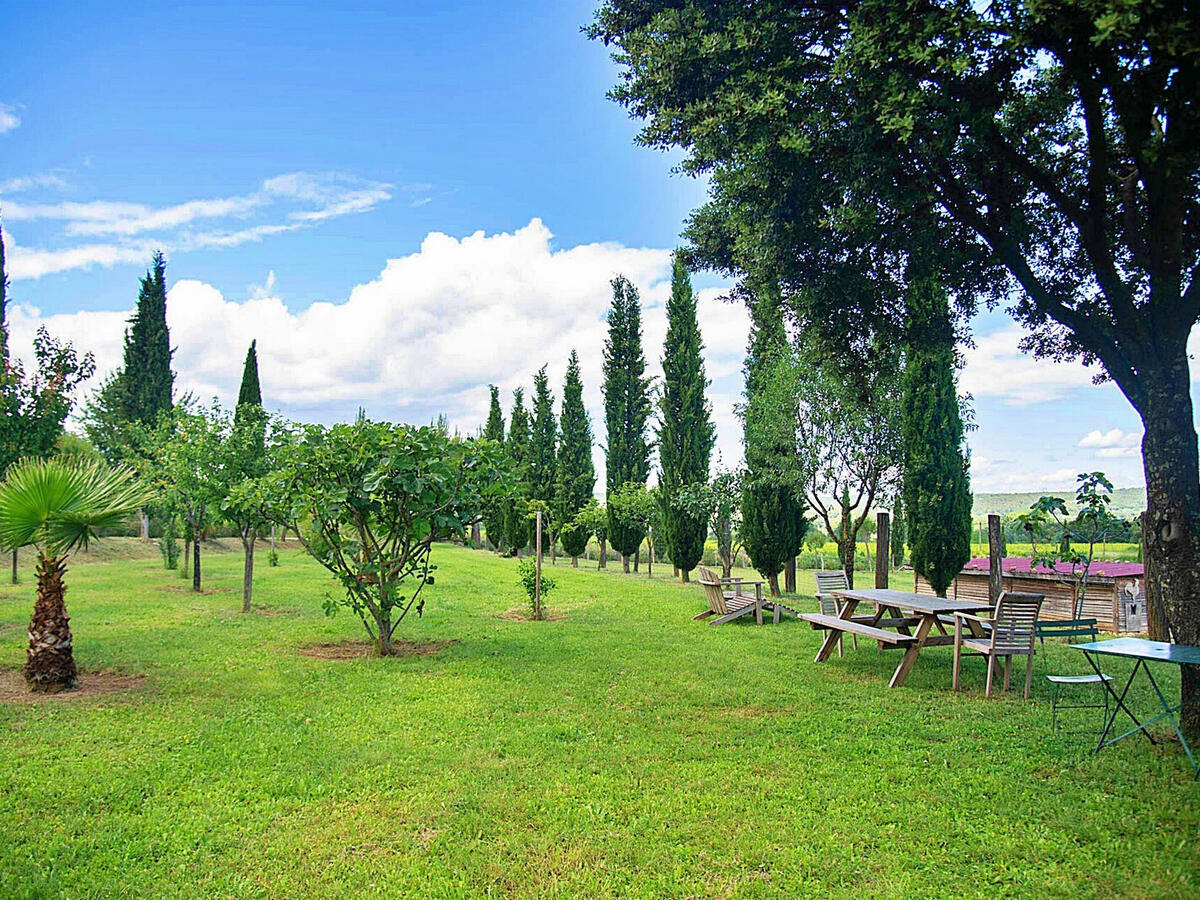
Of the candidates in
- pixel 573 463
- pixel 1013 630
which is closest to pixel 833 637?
pixel 1013 630

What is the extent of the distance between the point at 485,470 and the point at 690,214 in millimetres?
4383

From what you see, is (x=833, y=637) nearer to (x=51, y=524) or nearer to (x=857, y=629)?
(x=857, y=629)

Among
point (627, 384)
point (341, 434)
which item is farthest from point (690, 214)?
point (627, 384)

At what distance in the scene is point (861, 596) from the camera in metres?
8.99

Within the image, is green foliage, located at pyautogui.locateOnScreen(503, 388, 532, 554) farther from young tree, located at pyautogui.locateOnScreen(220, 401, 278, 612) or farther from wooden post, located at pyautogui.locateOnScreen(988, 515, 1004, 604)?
wooden post, located at pyautogui.locateOnScreen(988, 515, 1004, 604)

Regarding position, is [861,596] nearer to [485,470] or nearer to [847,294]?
[847,294]

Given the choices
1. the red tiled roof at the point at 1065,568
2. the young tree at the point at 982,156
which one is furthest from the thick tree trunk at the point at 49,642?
the red tiled roof at the point at 1065,568

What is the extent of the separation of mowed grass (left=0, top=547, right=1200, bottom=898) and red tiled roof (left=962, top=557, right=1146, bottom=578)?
779cm

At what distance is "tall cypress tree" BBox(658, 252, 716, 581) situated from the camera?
74.3 feet

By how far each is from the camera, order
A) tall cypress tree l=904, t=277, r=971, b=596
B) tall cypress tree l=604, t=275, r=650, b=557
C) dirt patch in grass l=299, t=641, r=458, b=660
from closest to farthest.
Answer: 1. dirt patch in grass l=299, t=641, r=458, b=660
2. tall cypress tree l=904, t=277, r=971, b=596
3. tall cypress tree l=604, t=275, r=650, b=557

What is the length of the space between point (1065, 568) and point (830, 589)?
302 inches

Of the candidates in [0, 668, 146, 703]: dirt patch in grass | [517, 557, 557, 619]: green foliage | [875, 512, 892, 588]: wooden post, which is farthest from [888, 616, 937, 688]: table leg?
[0, 668, 146, 703]: dirt patch in grass

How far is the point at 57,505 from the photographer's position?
6.54 meters

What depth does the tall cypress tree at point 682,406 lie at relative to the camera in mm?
22641
